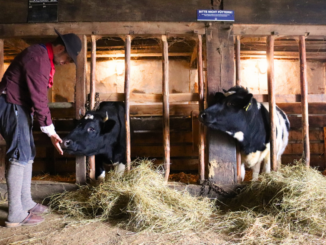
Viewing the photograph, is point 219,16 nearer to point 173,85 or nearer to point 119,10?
point 119,10

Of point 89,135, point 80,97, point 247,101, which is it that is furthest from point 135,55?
point 247,101

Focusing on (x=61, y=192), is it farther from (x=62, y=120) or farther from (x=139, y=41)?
(x=139, y=41)

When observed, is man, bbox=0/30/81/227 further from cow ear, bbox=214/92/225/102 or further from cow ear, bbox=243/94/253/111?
cow ear, bbox=243/94/253/111

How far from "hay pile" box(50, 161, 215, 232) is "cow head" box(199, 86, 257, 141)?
43.7 inches

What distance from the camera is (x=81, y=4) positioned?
4387 millimetres

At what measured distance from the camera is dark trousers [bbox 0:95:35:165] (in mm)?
3168

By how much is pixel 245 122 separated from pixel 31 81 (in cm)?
317

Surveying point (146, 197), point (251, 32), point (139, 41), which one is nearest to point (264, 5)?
point (251, 32)

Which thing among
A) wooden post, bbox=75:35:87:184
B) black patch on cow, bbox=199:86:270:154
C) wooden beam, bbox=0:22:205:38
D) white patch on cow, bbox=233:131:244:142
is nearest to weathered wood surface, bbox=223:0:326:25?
wooden beam, bbox=0:22:205:38

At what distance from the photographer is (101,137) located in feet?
15.3

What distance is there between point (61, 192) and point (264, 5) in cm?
440

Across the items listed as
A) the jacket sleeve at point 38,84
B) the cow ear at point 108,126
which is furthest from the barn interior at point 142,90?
the jacket sleeve at point 38,84

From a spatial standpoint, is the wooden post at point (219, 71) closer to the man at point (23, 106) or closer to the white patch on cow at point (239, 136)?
the white patch on cow at point (239, 136)

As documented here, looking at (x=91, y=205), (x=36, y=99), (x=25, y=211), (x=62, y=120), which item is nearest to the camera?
A: (x=36, y=99)
